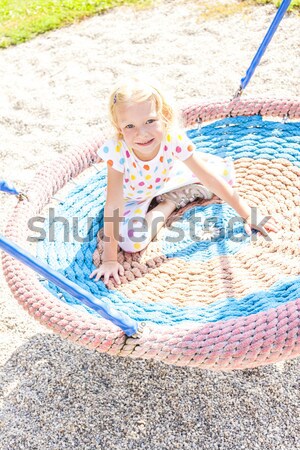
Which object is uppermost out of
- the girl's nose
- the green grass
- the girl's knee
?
the girl's nose

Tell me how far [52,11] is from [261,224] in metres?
2.90

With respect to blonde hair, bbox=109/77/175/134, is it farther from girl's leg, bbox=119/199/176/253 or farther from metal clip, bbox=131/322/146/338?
metal clip, bbox=131/322/146/338

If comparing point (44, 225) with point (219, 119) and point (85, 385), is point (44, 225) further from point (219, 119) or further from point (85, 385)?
point (219, 119)

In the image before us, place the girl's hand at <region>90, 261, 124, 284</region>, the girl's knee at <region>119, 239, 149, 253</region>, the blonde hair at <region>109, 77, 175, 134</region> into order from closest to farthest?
the blonde hair at <region>109, 77, 175, 134</region> → the girl's hand at <region>90, 261, 124, 284</region> → the girl's knee at <region>119, 239, 149, 253</region>

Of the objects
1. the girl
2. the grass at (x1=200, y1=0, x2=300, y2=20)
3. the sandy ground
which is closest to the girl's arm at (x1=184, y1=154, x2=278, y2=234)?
the girl

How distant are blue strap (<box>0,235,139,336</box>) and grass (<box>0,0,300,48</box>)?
2966 mm

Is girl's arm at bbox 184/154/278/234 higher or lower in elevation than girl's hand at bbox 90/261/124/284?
higher

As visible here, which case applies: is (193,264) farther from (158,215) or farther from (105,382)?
(105,382)

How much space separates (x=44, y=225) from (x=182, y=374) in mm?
677

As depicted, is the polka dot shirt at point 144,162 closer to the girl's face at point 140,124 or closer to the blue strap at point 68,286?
the girl's face at point 140,124

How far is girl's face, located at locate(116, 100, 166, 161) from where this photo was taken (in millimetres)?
1650

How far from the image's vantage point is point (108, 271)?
5.93 feet

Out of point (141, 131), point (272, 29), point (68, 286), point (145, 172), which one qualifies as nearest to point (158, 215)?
point (145, 172)

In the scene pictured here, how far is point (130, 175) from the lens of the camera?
1.88 metres
